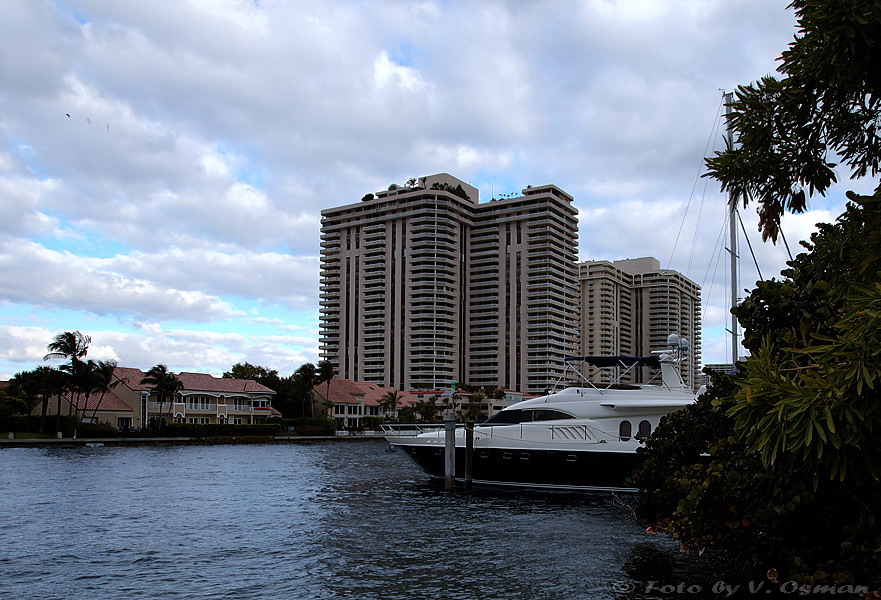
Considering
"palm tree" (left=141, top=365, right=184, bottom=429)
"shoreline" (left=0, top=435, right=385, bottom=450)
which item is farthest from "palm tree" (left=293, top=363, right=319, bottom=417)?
"palm tree" (left=141, top=365, right=184, bottom=429)

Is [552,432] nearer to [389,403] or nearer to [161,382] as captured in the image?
[161,382]

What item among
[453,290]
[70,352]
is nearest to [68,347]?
[70,352]

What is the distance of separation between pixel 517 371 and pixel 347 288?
45249 millimetres

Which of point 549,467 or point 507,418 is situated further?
point 507,418

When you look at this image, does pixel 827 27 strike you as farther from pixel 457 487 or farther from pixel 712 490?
pixel 457 487

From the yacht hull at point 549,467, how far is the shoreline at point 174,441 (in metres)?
45.0

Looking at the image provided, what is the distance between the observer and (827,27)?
275 inches

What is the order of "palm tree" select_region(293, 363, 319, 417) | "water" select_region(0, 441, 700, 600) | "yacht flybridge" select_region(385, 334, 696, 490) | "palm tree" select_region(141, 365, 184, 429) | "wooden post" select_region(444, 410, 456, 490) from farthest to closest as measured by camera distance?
"palm tree" select_region(293, 363, 319, 417) < "palm tree" select_region(141, 365, 184, 429) < "wooden post" select_region(444, 410, 456, 490) < "yacht flybridge" select_region(385, 334, 696, 490) < "water" select_region(0, 441, 700, 600)

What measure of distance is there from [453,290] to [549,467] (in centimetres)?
13746

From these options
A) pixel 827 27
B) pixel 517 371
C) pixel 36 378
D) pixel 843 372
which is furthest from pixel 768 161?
pixel 517 371

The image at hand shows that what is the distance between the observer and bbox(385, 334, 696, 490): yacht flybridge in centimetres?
2708

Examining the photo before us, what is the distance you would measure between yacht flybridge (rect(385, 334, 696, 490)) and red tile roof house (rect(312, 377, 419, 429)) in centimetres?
7748

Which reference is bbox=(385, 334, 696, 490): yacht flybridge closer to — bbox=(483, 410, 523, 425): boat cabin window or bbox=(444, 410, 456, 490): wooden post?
bbox=(483, 410, 523, 425): boat cabin window

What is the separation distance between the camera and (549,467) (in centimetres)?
2769
